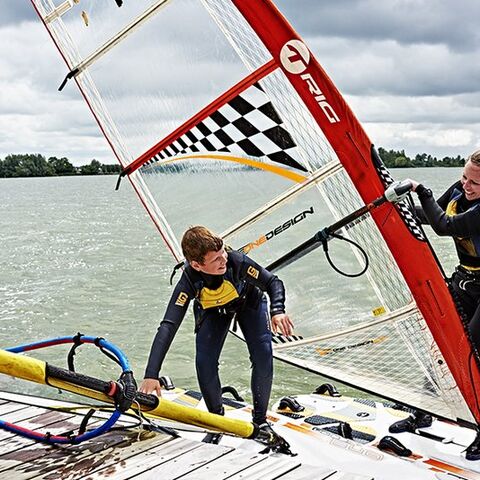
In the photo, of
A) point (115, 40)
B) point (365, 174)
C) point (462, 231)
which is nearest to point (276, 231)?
point (365, 174)

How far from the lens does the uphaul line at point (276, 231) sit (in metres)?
3.99

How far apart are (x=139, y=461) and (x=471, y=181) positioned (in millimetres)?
1982

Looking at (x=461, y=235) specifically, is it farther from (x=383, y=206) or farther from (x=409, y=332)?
(x=409, y=332)

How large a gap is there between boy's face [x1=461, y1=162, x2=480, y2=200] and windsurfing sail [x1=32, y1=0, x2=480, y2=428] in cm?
33

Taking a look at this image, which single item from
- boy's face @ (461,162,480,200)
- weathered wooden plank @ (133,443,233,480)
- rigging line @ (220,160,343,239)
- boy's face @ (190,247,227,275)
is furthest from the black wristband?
weathered wooden plank @ (133,443,233,480)

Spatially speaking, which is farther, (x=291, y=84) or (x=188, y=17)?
(x=188, y=17)

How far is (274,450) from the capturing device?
3.51 m

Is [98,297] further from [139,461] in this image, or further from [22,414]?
[139,461]

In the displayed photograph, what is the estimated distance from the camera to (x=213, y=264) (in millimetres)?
3420

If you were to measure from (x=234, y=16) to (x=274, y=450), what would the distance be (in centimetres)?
221

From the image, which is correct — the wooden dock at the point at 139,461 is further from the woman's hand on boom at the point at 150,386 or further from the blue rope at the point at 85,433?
the woman's hand on boom at the point at 150,386

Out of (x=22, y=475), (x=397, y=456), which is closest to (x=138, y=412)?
(x=22, y=475)

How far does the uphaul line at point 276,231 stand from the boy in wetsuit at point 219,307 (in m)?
0.49

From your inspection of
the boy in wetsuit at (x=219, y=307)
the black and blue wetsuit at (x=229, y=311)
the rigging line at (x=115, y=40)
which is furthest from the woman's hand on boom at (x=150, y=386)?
the rigging line at (x=115, y=40)
